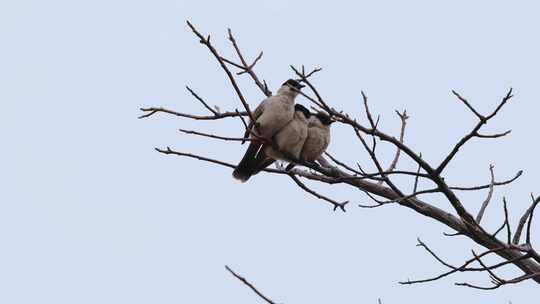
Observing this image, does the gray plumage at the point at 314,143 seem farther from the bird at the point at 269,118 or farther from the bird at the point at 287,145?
the bird at the point at 269,118

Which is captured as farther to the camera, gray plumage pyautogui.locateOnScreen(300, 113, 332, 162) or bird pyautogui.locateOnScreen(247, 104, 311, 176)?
gray plumage pyautogui.locateOnScreen(300, 113, 332, 162)

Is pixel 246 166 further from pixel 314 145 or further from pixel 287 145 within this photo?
pixel 314 145

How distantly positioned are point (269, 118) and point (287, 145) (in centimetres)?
28

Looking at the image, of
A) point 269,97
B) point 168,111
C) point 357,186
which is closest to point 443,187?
point 357,186

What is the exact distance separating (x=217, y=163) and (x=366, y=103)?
130 centimetres

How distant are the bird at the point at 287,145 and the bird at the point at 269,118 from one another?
0.04 m

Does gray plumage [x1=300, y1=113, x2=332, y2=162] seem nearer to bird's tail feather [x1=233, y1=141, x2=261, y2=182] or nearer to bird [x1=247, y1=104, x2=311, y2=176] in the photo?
bird [x1=247, y1=104, x2=311, y2=176]

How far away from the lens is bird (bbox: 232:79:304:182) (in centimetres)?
622

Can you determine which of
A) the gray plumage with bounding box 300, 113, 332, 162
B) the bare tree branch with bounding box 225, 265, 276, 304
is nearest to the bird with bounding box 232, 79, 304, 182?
the gray plumage with bounding box 300, 113, 332, 162

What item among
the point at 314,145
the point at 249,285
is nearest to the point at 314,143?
the point at 314,145

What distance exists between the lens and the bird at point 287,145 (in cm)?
620

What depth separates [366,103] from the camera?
370 centimetres

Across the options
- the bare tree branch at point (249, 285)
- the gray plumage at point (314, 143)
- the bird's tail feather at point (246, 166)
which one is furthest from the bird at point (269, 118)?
the bare tree branch at point (249, 285)

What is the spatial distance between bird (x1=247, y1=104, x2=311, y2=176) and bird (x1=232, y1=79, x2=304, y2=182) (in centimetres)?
4
